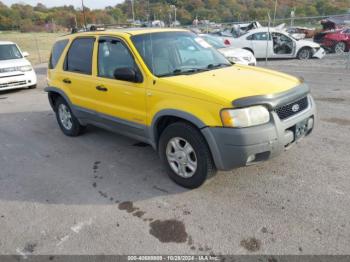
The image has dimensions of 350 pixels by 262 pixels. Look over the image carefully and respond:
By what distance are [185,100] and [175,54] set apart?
3.46 feet

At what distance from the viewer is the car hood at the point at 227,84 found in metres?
3.19

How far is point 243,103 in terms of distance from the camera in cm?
307

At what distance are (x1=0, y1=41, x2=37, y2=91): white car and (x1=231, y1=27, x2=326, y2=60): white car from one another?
8873 millimetres

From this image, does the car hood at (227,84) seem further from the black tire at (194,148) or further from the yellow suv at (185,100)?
the black tire at (194,148)

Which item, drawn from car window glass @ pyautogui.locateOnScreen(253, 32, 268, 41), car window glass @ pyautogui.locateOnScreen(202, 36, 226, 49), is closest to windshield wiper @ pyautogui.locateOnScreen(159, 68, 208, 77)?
car window glass @ pyautogui.locateOnScreen(202, 36, 226, 49)

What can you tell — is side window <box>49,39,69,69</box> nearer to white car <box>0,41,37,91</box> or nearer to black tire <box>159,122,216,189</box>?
black tire <box>159,122,216,189</box>

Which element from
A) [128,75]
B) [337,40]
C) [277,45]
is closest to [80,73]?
[128,75]

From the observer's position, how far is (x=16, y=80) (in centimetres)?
1007

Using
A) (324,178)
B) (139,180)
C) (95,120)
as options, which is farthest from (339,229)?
(95,120)

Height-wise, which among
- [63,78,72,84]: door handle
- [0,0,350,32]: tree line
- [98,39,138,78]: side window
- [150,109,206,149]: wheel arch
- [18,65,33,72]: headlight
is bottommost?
[150,109,206,149]: wheel arch

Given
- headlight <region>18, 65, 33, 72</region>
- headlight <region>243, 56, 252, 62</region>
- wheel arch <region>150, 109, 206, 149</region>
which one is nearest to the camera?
wheel arch <region>150, 109, 206, 149</region>

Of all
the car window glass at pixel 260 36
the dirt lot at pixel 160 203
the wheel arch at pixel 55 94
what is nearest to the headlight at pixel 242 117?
the dirt lot at pixel 160 203

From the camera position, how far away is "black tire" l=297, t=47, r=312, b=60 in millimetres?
14594

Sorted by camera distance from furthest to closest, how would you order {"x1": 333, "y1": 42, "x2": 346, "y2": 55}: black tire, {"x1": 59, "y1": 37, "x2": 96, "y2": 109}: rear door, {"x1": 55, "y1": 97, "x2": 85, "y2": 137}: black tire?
1. {"x1": 333, "y1": 42, "x2": 346, "y2": 55}: black tire
2. {"x1": 55, "y1": 97, "x2": 85, "y2": 137}: black tire
3. {"x1": 59, "y1": 37, "x2": 96, "y2": 109}: rear door
